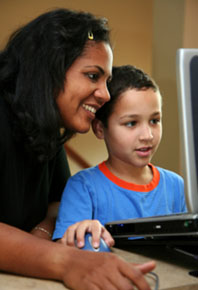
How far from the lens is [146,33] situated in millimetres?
4375

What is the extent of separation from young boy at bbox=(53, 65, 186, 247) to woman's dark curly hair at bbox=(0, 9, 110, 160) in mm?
165

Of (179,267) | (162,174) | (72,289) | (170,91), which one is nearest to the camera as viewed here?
(72,289)

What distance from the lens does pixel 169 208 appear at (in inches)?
51.6

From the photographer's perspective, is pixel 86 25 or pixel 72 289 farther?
pixel 86 25

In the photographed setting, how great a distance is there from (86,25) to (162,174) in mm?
530

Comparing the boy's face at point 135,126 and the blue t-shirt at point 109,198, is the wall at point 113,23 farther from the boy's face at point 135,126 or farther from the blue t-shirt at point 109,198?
the blue t-shirt at point 109,198

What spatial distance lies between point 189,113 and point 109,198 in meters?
0.55

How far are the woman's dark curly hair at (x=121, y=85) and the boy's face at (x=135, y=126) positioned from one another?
16 millimetres

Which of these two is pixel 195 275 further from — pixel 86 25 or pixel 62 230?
pixel 86 25

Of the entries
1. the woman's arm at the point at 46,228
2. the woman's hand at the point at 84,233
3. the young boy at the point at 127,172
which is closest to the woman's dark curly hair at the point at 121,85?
the young boy at the point at 127,172

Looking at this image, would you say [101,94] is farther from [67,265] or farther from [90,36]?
[67,265]

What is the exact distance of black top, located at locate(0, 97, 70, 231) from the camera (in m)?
1.11

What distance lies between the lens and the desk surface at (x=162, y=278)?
75 centimetres

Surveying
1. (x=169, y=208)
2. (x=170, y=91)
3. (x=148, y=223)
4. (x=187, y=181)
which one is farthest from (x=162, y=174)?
(x=170, y=91)
